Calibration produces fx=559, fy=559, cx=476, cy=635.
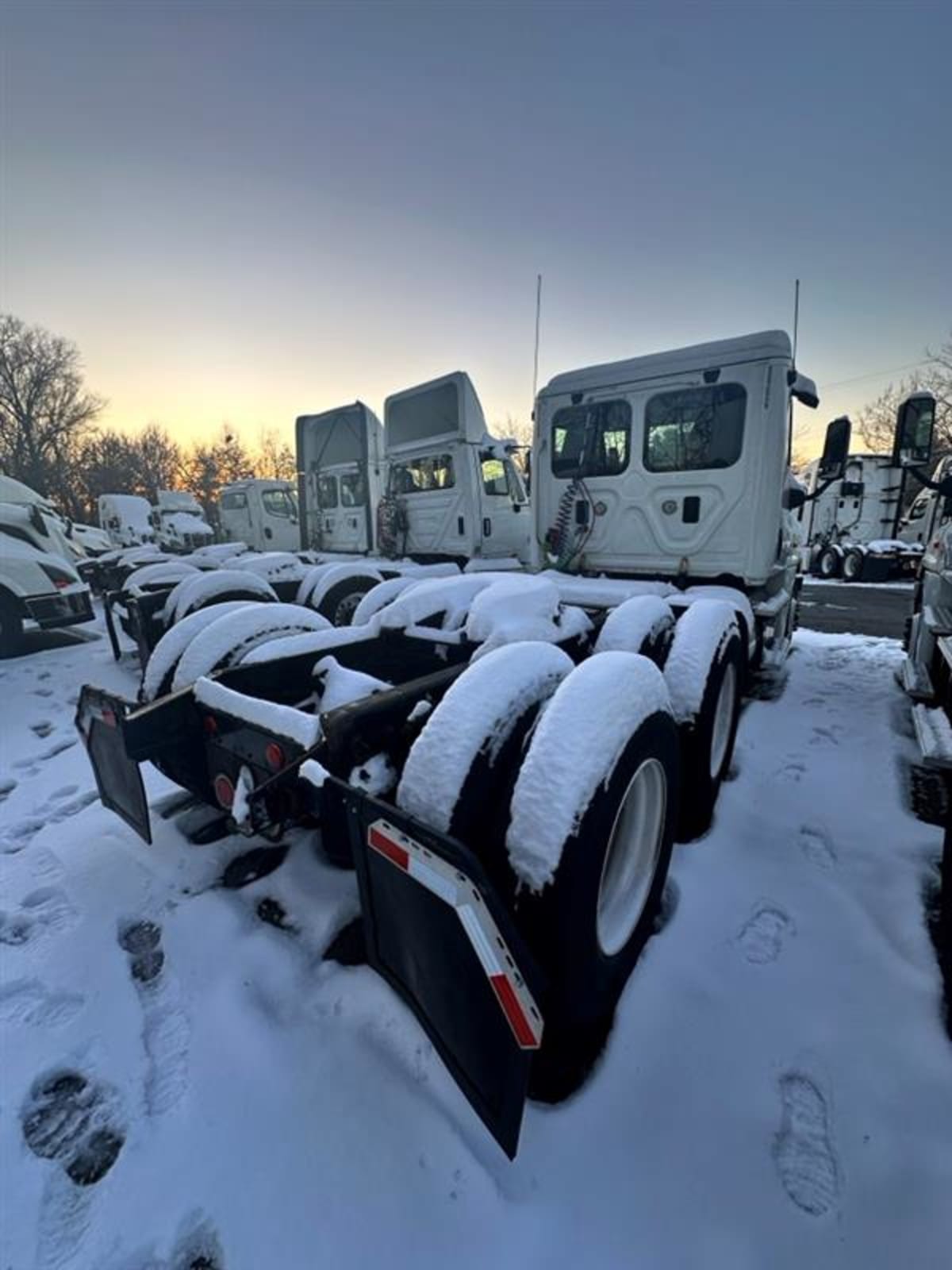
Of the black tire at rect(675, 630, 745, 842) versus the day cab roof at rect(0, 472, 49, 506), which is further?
the day cab roof at rect(0, 472, 49, 506)

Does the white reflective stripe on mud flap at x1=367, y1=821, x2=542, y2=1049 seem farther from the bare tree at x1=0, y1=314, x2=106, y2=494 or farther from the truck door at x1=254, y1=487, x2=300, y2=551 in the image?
the bare tree at x1=0, y1=314, x2=106, y2=494

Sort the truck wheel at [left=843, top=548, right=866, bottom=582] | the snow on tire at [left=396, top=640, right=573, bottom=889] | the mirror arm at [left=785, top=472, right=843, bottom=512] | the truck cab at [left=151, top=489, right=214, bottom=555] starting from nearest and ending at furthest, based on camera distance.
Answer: the snow on tire at [left=396, top=640, right=573, bottom=889], the mirror arm at [left=785, top=472, right=843, bottom=512], the truck wheel at [left=843, top=548, right=866, bottom=582], the truck cab at [left=151, top=489, right=214, bottom=555]

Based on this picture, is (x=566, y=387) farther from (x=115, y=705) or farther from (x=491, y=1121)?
(x=491, y=1121)

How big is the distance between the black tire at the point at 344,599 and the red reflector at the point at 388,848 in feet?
13.9

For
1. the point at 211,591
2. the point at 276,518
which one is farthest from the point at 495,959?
the point at 276,518

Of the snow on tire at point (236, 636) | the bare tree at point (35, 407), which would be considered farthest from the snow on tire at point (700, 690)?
the bare tree at point (35, 407)

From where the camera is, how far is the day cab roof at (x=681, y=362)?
4367mm

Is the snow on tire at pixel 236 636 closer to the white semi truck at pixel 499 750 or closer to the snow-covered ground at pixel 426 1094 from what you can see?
the white semi truck at pixel 499 750

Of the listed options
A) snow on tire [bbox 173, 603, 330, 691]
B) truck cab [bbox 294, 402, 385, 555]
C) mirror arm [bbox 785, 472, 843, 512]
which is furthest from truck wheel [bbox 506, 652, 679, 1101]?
truck cab [bbox 294, 402, 385, 555]

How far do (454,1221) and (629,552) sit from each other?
469 cm

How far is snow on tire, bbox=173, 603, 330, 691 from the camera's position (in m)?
2.92

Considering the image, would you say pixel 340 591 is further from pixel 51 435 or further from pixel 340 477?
pixel 51 435

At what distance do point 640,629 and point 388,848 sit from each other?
203 centimetres

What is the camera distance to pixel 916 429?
3.98 m
